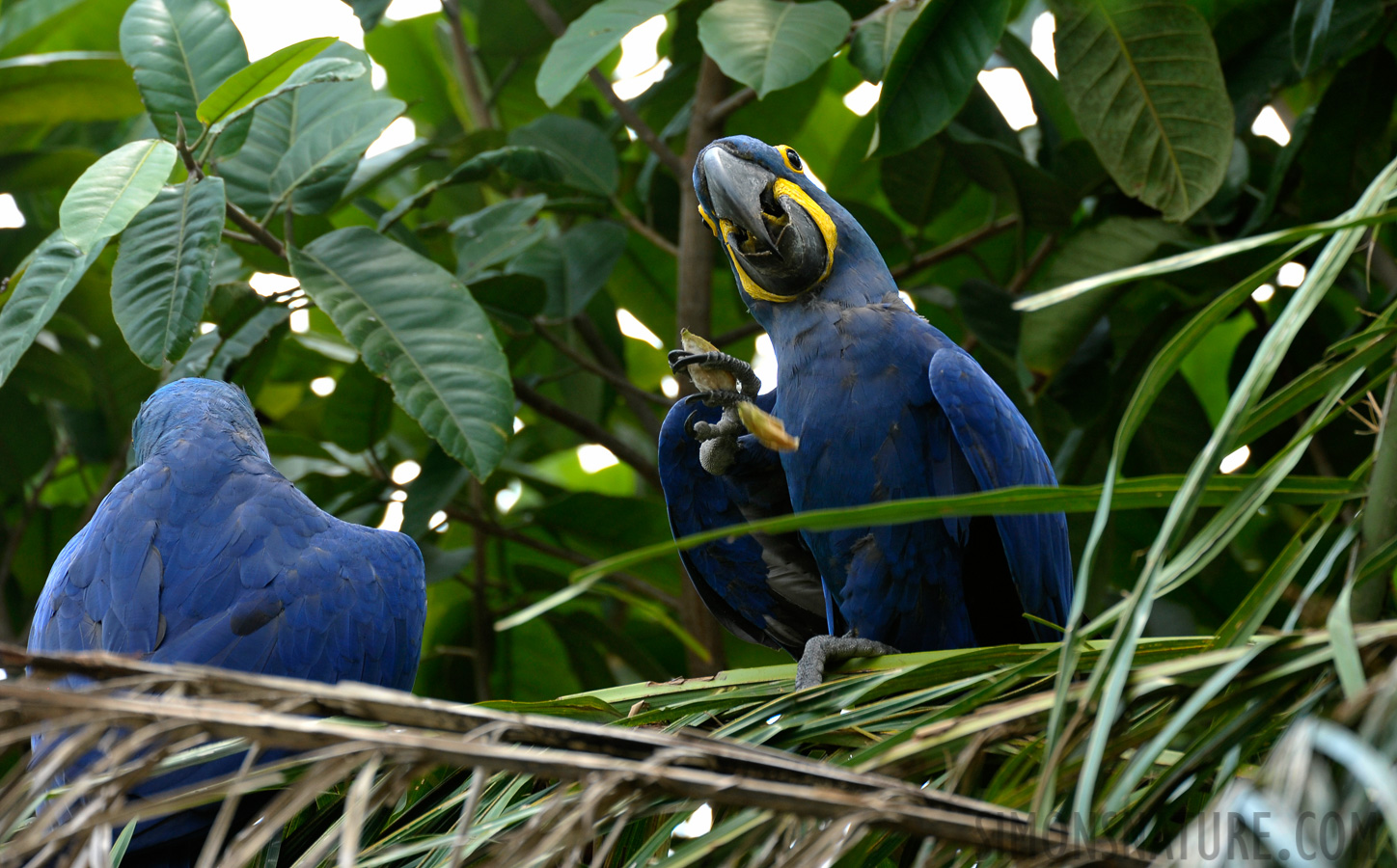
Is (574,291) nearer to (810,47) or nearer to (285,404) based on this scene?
(810,47)

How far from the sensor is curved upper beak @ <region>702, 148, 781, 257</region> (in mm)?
1643

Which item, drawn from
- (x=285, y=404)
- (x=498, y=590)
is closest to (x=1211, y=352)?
(x=498, y=590)

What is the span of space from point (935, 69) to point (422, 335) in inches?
41.9

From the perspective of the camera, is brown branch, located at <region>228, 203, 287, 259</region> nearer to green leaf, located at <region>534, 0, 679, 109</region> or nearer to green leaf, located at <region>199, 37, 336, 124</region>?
green leaf, located at <region>199, 37, 336, 124</region>

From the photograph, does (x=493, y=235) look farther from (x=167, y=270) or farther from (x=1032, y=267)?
(x=1032, y=267)

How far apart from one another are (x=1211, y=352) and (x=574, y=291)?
2069mm

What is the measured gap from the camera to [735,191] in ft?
5.40

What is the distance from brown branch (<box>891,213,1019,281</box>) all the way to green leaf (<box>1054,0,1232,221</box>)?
472 mm

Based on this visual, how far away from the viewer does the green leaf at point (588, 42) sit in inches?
84.5

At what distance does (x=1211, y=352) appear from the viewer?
350 centimetres

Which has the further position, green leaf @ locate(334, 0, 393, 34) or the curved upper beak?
green leaf @ locate(334, 0, 393, 34)

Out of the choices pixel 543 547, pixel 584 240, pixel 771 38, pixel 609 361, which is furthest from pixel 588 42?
pixel 543 547

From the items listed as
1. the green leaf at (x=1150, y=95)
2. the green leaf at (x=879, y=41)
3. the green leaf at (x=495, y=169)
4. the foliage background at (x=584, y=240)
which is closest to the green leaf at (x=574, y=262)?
the foliage background at (x=584, y=240)

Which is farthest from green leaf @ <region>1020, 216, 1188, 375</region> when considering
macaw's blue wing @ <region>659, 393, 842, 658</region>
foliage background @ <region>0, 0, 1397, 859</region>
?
macaw's blue wing @ <region>659, 393, 842, 658</region>
